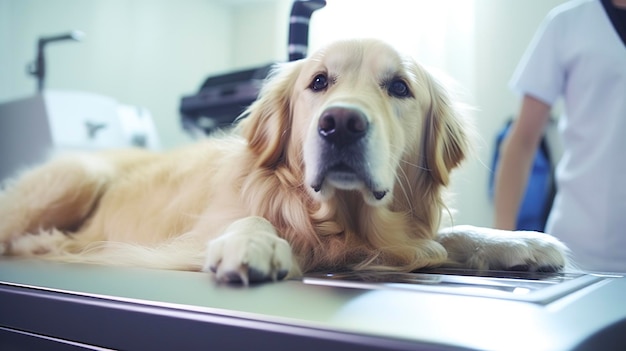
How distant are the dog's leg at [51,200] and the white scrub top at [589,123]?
1.30 meters

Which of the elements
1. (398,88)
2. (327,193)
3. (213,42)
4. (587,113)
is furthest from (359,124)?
(213,42)

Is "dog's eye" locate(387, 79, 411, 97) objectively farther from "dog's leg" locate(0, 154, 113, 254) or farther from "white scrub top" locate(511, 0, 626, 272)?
"dog's leg" locate(0, 154, 113, 254)

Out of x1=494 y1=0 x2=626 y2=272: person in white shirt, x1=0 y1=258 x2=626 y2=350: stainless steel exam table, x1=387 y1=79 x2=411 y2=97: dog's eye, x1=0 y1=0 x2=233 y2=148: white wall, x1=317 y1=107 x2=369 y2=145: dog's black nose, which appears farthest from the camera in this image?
x1=0 y1=0 x2=233 y2=148: white wall

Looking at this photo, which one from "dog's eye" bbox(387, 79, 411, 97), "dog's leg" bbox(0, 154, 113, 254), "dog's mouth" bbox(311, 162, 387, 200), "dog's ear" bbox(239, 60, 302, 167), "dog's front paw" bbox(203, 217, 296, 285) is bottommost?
"dog's leg" bbox(0, 154, 113, 254)

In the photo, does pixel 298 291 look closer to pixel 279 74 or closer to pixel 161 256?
pixel 161 256

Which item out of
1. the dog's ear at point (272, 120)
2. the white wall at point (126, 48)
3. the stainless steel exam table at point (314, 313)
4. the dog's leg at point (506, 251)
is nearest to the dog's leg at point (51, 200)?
the dog's ear at point (272, 120)

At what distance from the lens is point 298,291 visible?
570 millimetres

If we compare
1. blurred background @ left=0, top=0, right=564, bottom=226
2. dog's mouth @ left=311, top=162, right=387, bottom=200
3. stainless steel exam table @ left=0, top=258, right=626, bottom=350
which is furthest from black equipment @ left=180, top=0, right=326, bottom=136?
stainless steel exam table @ left=0, top=258, right=626, bottom=350

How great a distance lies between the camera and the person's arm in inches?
61.4

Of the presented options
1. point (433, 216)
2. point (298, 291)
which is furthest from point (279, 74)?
point (298, 291)

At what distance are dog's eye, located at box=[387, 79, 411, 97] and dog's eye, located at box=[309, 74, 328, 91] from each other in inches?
4.9

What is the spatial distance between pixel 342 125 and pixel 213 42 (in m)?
3.73

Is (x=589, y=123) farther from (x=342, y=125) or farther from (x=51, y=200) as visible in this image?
(x=51, y=200)

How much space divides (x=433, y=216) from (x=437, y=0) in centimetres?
214
